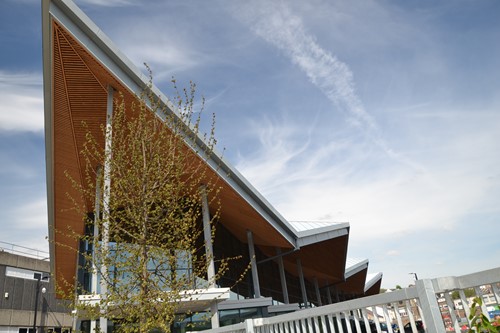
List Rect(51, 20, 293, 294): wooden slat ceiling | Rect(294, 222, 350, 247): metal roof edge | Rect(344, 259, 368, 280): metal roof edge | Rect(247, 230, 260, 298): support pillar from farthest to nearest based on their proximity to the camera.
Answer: Rect(344, 259, 368, 280): metal roof edge → Rect(294, 222, 350, 247): metal roof edge → Rect(247, 230, 260, 298): support pillar → Rect(51, 20, 293, 294): wooden slat ceiling

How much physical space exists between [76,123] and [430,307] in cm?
1459

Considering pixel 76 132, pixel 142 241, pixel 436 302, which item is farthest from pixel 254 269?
pixel 436 302

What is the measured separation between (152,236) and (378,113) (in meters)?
6.32

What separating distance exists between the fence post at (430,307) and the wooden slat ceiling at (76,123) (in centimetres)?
677

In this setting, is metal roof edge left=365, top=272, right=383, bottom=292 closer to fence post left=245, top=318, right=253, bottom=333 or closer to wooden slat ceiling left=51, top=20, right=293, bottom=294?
wooden slat ceiling left=51, top=20, right=293, bottom=294

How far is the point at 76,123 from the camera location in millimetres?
14477

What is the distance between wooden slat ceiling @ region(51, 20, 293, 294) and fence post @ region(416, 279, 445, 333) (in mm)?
6769

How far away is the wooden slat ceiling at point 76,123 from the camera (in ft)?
37.5

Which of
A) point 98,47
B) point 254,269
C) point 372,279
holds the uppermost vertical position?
point 98,47

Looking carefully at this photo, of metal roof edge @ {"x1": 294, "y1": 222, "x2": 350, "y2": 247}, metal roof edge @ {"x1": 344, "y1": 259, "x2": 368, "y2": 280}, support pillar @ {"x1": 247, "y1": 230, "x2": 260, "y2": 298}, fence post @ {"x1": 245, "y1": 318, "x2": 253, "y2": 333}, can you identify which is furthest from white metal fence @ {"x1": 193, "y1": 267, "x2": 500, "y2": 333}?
metal roof edge @ {"x1": 344, "y1": 259, "x2": 368, "y2": 280}

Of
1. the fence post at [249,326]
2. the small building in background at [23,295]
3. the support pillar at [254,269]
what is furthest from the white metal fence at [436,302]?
the small building in background at [23,295]

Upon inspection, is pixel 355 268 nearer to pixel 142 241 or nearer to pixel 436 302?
pixel 142 241

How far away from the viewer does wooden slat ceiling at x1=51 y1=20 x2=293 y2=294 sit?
11.4 meters

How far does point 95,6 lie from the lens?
11.2 meters
